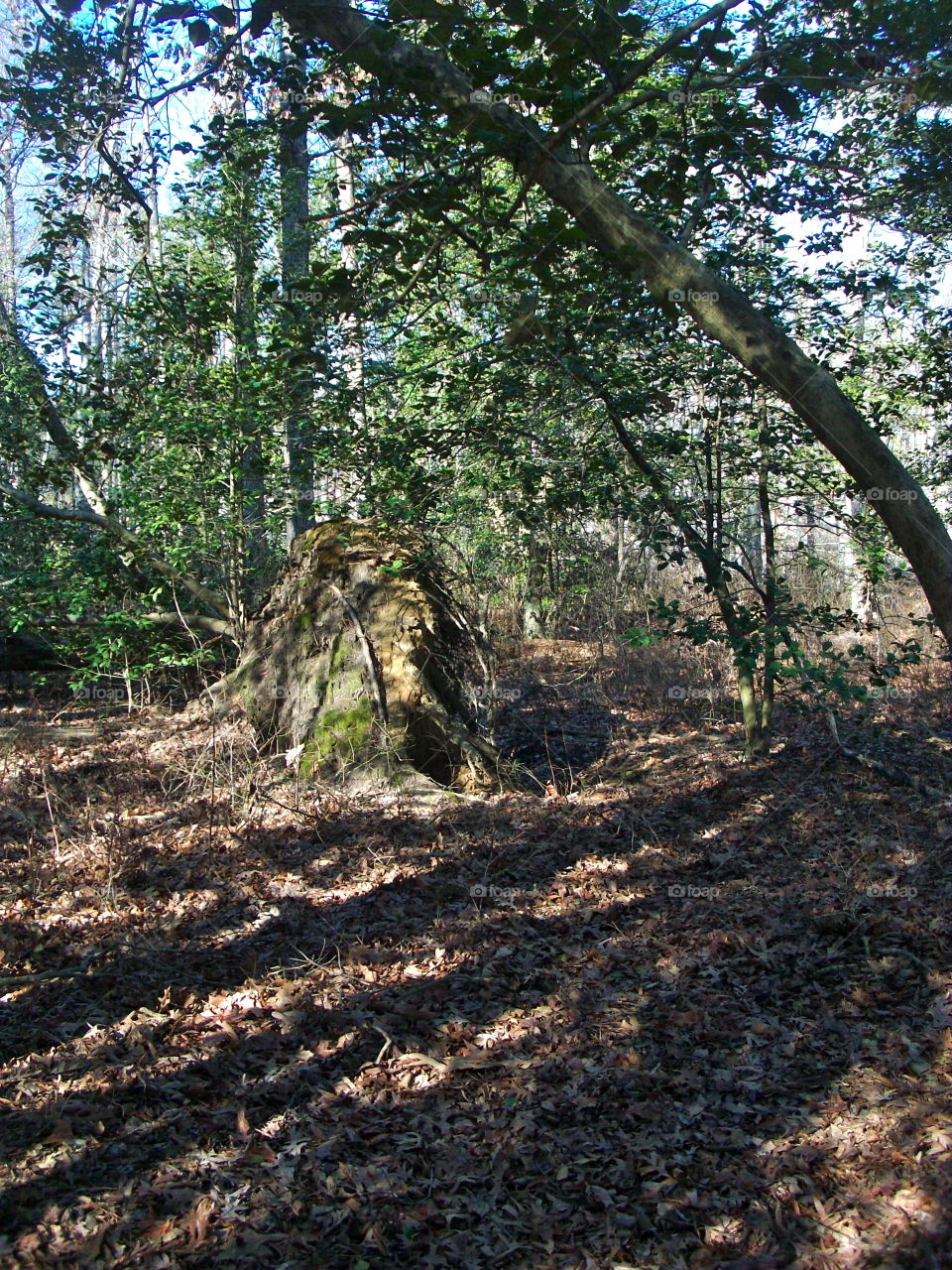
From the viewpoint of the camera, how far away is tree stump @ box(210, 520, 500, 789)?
26.3 feet

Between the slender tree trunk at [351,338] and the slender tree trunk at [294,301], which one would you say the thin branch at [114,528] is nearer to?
the slender tree trunk at [294,301]

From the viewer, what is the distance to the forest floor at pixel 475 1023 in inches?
127

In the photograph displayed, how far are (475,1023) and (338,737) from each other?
3792mm

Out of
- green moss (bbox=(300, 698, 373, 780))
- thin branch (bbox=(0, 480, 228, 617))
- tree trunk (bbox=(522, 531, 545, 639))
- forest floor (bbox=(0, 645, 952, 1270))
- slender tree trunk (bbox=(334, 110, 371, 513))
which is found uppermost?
slender tree trunk (bbox=(334, 110, 371, 513))

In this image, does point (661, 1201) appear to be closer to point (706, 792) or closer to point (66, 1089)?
point (66, 1089)

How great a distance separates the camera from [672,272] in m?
4.10

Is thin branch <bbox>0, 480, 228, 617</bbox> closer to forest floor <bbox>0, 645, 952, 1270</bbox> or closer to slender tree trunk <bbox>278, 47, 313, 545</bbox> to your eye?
slender tree trunk <bbox>278, 47, 313, 545</bbox>

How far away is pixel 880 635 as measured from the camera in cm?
1436

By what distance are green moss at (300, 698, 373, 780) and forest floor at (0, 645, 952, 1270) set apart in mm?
352

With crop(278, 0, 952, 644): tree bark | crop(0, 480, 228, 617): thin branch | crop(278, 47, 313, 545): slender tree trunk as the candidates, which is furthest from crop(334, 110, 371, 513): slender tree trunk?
crop(0, 480, 228, 617): thin branch

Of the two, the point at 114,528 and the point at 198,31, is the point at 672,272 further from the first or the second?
the point at 114,528

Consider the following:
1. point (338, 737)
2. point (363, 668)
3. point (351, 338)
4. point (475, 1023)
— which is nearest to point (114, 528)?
point (363, 668)

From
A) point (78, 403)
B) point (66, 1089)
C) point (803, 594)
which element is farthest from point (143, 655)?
point (803, 594)

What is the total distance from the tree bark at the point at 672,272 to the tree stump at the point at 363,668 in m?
4.20
